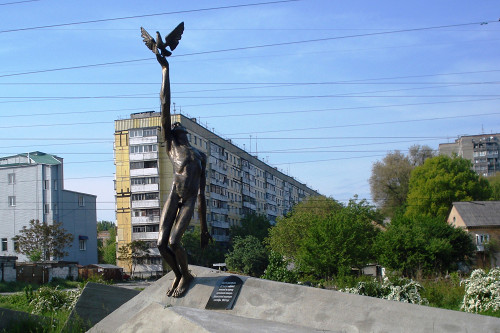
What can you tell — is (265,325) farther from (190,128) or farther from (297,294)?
(190,128)

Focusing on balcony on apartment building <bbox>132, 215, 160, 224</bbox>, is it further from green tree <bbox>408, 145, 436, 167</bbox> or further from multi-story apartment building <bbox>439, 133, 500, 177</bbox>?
multi-story apartment building <bbox>439, 133, 500, 177</bbox>

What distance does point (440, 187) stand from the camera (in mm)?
61125

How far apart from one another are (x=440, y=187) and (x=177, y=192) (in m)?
55.8

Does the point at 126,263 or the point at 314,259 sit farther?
the point at 126,263

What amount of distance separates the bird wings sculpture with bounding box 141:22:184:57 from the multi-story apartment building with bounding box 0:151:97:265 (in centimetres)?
4966

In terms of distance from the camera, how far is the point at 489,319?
7.34 metres

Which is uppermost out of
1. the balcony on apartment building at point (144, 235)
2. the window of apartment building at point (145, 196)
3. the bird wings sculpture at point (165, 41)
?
the window of apartment building at point (145, 196)

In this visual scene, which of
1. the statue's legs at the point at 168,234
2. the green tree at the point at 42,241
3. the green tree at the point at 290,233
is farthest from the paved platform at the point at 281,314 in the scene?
the green tree at the point at 290,233

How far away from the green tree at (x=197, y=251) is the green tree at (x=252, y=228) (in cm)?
345

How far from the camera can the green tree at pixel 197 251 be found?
59.9 meters

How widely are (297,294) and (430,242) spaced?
3200 centimetres

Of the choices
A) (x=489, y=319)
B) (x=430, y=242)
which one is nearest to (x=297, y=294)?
(x=489, y=319)

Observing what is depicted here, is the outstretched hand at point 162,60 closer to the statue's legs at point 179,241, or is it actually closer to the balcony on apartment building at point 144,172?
the statue's legs at point 179,241

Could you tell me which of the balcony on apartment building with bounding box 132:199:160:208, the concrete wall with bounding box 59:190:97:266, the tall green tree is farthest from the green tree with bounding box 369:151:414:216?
the concrete wall with bounding box 59:190:97:266
